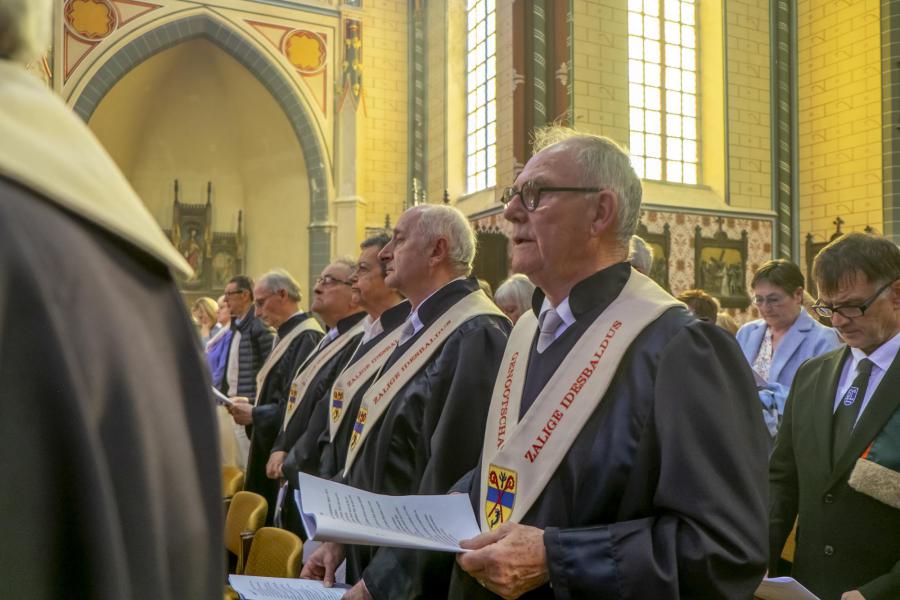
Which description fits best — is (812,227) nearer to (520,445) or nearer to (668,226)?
(668,226)

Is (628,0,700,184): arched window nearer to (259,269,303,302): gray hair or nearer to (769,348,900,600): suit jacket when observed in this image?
(259,269,303,302): gray hair

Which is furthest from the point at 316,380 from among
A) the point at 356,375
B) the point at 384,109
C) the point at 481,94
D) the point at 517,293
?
the point at 384,109

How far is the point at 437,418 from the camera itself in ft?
8.83

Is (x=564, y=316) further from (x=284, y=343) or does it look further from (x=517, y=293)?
(x=284, y=343)

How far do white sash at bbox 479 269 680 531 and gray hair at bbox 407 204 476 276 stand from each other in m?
1.18

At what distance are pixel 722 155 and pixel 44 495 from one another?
1130cm

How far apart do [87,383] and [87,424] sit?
0.03m

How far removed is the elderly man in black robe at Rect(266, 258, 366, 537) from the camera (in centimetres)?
395

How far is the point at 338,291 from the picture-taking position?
15.4 ft

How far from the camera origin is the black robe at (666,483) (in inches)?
61.5

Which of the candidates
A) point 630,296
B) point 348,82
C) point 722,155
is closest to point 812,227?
point 722,155

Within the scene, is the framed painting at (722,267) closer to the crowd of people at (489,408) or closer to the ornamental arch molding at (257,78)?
the ornamental arch molding at (257,78)

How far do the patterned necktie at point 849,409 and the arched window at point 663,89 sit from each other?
8.81m

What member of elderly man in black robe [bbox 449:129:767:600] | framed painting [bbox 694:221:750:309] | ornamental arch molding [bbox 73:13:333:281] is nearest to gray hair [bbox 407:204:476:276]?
elderly man in black robe [bbox 449:129:767:600]
